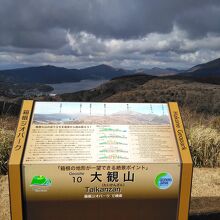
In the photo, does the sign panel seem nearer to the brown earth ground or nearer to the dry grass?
the brown earth ground

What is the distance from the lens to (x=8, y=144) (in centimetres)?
718

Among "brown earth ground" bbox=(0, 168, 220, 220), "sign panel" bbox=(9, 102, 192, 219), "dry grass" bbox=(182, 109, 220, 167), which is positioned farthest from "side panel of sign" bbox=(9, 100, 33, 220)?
"dry grass" bbox=(182, 109, 220, 167)

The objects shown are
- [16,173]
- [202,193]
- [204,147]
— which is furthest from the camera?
[204,147]

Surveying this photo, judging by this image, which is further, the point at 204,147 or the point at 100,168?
the point at 204,147

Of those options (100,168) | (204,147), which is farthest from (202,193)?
(100,168)

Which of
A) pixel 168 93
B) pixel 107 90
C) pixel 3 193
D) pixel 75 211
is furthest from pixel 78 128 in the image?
pixel 107 90

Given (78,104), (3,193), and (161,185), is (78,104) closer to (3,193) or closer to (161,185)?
(161,185)

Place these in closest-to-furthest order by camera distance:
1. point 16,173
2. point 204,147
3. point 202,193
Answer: point 16,173
point 202,193
point 204,147

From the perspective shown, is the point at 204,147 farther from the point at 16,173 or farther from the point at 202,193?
the point at 16,173

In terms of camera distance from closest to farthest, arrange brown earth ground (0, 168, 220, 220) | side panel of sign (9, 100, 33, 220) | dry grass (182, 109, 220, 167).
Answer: side panel of sign (9, 100, 33, 220) < brown earth ground (0, 168, 220, 220) < dry grass (182, 109, 220, 167)

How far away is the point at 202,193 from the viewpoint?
20.4ft

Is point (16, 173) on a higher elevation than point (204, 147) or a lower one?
higher

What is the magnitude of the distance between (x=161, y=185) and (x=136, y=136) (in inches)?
20.4

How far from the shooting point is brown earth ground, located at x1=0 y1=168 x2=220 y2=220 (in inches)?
209
